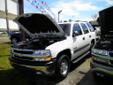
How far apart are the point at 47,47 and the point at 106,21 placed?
2.42 m

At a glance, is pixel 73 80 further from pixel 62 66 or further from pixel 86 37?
pixel 86 37

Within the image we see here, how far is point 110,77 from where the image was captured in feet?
15.2

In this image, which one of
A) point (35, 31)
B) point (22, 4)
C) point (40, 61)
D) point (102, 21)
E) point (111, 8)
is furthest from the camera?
point (22, 4)

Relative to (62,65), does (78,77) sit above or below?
below

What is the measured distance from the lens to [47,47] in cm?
522

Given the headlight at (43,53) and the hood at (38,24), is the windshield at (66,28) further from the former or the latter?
the headlight at (43,53)

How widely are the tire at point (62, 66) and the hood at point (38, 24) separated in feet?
2.88

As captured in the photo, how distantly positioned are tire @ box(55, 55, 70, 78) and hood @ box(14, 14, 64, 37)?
0.88 m

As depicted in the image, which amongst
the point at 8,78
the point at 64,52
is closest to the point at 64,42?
the point at 64,52

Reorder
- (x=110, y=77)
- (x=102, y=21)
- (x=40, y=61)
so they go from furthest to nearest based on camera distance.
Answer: (x=102, y=21), (x=40, y=61), (x=110, y=77)

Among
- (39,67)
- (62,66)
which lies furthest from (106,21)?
(39,67)

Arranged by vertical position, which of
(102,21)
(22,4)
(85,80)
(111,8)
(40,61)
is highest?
(22,4)

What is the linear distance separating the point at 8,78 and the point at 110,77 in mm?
3450

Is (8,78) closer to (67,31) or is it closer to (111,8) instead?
(67,31)
